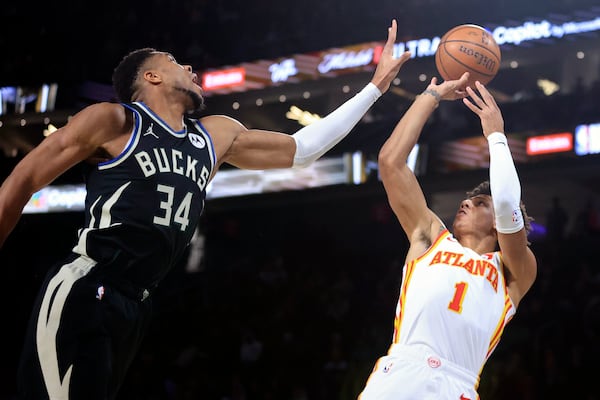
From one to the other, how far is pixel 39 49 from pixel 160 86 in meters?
15.6

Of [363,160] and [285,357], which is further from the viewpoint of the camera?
[363,160]

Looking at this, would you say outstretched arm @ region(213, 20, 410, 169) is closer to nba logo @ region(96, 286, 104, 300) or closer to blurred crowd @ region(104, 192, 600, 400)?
nba logo @ region(96, 286, 104, 300)

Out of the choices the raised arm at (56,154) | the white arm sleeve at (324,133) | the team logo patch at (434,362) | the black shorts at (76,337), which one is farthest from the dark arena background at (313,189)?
the raised arm at (56,154)

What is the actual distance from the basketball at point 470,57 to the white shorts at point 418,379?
5.46 ft

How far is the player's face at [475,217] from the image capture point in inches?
154

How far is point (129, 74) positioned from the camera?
3385mm

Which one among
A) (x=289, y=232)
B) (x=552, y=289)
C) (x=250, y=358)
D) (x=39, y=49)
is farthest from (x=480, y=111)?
(x=39, y=49)

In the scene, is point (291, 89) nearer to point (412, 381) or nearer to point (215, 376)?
point (215, 376)

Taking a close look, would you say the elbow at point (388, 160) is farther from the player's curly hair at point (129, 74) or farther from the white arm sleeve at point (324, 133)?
the player's curly hair at point (129, 74)

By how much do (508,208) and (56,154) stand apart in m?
1.98

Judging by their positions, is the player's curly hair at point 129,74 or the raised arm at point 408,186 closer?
the player's curly hair at point 129,74

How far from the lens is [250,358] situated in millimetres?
11062

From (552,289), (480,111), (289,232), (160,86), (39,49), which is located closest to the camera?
(160,86)

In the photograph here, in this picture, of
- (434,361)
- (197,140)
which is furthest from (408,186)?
(197,140)
